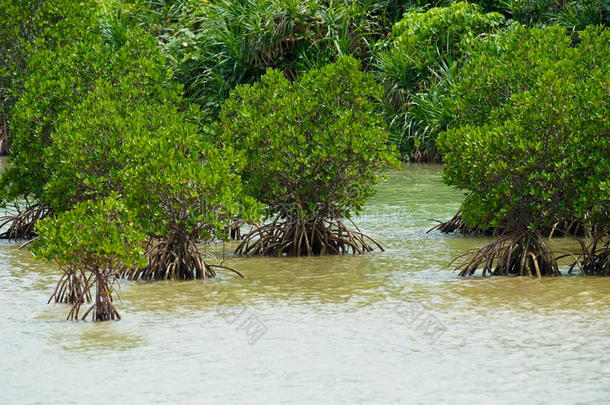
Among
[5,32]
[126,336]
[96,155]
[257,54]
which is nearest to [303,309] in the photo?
[126,336]

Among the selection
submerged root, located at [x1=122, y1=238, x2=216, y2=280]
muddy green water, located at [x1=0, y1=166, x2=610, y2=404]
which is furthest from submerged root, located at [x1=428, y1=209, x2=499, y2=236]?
submerged root, located at [x1=122, y1=238, x2=216, y2=280]

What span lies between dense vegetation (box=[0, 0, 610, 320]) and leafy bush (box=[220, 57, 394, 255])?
0.08 ft

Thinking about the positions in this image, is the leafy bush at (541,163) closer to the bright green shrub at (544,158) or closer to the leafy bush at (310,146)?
the bright green shrub at (544,158)

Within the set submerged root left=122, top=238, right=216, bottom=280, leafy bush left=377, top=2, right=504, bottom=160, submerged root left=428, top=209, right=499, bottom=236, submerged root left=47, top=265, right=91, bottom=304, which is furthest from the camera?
leafy bush left=377, top=2, right=504, bottom=160

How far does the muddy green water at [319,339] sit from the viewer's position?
8047mm

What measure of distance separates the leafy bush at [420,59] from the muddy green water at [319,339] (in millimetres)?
12001

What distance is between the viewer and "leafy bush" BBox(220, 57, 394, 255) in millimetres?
14062

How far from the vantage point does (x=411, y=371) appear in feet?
28.0

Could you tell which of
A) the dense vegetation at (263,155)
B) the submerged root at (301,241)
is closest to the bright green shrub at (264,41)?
the dense vegetation at (263,155)

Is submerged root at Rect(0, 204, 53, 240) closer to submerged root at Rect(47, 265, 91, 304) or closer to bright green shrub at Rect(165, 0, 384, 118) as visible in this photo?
submerged root at Rect(47, 265, 91, 304)

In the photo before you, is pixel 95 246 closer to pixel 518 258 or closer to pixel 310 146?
pixel 310 146

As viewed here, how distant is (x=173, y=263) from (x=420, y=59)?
14183 millimetres

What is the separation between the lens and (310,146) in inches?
562

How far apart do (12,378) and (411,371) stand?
2802 mm
